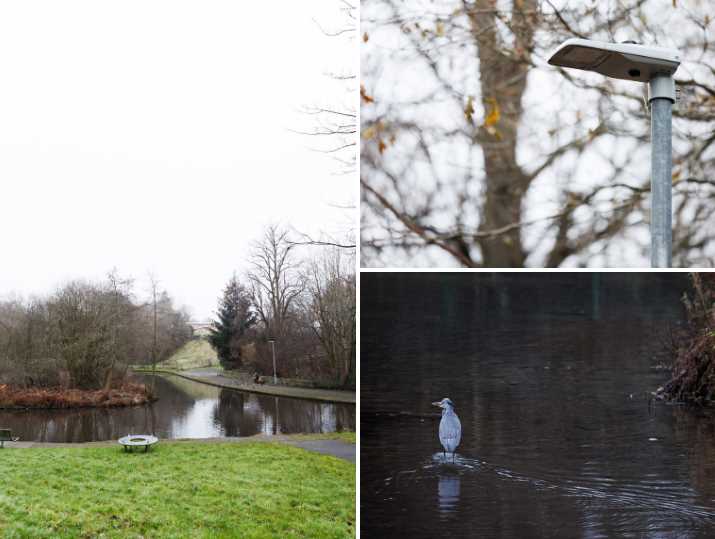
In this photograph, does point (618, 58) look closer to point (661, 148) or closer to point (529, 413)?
point (661, 148)

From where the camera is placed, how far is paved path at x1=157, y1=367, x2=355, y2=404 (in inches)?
186

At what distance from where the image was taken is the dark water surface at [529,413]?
3.96m

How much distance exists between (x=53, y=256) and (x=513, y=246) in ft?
8.92

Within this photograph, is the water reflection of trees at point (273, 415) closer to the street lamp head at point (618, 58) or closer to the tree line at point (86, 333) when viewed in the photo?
the tree line at point (86, 333)

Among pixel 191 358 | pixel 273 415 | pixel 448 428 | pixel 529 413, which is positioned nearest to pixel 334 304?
pixel 273 415

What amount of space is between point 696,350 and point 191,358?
2.92 meters

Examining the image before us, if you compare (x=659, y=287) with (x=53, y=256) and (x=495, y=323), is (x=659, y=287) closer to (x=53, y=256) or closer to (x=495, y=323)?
(x=495, y=323)

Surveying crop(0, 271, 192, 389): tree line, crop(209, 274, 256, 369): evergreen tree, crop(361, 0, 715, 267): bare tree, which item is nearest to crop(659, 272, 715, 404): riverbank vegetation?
crop(361, 0, 715, 267): bare tree

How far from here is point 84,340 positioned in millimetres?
4703

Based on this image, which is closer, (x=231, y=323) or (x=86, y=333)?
(x=86, y=333)

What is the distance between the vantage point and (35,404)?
180 inches

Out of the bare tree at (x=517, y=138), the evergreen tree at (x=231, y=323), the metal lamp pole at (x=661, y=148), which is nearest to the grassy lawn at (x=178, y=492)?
the evergreen tree at (x=231, y=323)

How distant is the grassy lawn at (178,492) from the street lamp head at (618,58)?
8.61 ft

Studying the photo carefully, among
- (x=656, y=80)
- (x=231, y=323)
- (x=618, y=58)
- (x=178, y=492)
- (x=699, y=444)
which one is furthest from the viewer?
(x=231, y=323)
